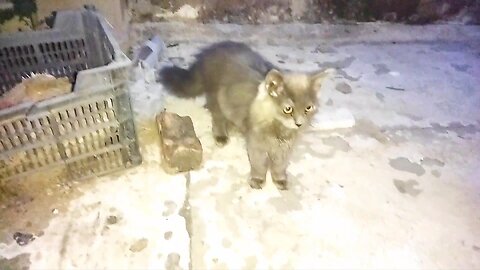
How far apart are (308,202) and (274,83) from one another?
50 centimetres

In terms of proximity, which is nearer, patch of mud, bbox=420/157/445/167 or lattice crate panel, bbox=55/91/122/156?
lattice crate panel, bbox=55/91/122/156

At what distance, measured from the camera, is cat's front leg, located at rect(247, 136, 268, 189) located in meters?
1.60

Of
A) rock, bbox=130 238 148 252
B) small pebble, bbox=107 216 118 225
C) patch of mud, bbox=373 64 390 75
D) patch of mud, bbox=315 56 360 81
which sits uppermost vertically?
patch of mud, bbox=373 64 390 75

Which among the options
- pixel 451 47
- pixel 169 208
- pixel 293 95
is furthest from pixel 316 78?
pixel 451 47

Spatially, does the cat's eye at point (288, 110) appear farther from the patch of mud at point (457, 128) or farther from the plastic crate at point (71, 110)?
the patch of mud at point (457, 128)

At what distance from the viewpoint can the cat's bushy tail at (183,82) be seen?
196cm

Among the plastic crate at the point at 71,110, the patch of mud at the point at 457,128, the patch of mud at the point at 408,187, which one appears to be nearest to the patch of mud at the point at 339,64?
the patch of mud at the point at 457,128

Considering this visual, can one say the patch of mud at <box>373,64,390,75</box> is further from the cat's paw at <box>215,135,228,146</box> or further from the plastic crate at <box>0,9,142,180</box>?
the plastic crate at <box>0,9,142,180</box>

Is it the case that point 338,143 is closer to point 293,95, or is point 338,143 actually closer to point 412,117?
point 412,117

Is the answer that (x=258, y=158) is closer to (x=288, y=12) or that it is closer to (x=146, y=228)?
(x=146, y=228)

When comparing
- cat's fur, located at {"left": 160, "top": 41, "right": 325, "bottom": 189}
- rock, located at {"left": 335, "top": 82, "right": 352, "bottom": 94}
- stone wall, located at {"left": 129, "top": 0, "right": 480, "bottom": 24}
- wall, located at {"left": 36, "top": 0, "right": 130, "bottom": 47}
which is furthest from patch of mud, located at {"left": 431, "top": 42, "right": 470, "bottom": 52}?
wall, located at {"left": 36, "top": 0, "right": 130, "bottom": 47}

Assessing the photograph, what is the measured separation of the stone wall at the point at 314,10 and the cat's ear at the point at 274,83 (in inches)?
52.5

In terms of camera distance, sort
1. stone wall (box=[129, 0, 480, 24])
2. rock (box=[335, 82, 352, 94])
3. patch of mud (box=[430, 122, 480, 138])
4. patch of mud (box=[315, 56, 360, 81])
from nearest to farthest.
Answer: patch of mud (box=[430, 122, 480, 138])
rock (box=[335, 82, 352, 94])
patch of mud (box=[315, 56, 360, 81])
stone wall (box=[129, 0, 480, 24])

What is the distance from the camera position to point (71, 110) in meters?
1.48
